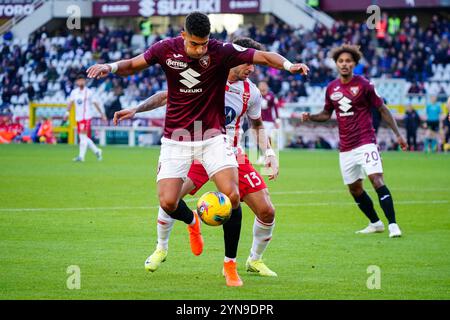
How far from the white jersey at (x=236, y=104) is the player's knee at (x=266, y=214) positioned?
2.36ft

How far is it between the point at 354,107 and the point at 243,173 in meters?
4.54

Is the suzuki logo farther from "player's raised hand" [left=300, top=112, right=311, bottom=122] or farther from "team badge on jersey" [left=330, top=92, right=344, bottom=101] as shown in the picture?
"team badge on jersey" [left=330, top=92, right=344, bottom=101]

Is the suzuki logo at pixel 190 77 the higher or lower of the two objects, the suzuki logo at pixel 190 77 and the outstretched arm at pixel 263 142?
the higher

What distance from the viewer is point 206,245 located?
11.9 m

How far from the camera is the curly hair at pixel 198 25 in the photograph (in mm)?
8844

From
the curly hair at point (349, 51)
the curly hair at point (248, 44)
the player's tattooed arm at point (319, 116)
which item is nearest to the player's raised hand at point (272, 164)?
the curly hair at point (248, 44)

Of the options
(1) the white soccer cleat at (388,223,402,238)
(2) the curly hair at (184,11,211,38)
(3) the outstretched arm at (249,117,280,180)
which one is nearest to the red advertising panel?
(1) the white soccer cleat at (388,223,402,238)

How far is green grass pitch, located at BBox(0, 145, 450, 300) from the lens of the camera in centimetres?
864

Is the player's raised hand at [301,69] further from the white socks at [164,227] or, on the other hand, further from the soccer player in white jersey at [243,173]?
the white socks at [164,227]

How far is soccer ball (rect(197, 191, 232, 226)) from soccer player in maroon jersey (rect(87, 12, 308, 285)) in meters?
0.20

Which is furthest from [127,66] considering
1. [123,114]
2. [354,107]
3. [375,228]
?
[375,228]
